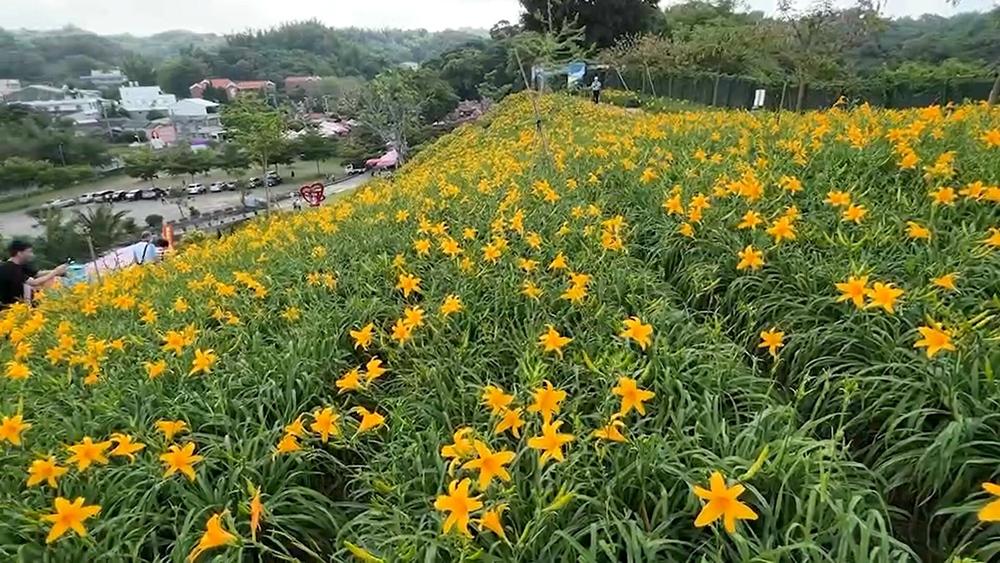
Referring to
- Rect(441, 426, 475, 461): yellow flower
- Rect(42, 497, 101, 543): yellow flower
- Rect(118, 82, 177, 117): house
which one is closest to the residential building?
Rect(118, 82, 177, 117): house

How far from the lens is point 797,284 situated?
214cm

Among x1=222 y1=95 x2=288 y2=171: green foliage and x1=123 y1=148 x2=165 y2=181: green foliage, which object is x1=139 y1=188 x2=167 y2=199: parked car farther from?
x1=222 y1=95 x2=288 y2=171: green foliage

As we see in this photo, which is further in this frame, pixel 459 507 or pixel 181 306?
pixel 181 306

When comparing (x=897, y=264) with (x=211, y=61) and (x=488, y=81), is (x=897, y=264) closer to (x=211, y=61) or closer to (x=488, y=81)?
(x=488, y=81)

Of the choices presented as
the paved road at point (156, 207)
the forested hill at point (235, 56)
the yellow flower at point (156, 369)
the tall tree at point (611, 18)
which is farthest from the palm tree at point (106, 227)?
the forested hill at point (235, 56)

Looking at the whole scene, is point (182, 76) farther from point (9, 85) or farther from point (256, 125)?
point (256, 125)

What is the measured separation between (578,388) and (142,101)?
7647 centimetres

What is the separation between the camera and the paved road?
105ft

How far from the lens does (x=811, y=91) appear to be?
47.6 feet

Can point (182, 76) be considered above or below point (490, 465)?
above

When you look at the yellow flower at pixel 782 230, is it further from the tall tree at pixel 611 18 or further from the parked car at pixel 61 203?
the parked car at pixel 61 203

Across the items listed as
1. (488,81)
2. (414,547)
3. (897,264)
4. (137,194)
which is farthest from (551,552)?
(137,194)

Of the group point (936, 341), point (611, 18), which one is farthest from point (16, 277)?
point (611, 18)

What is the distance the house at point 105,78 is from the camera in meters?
74.3
